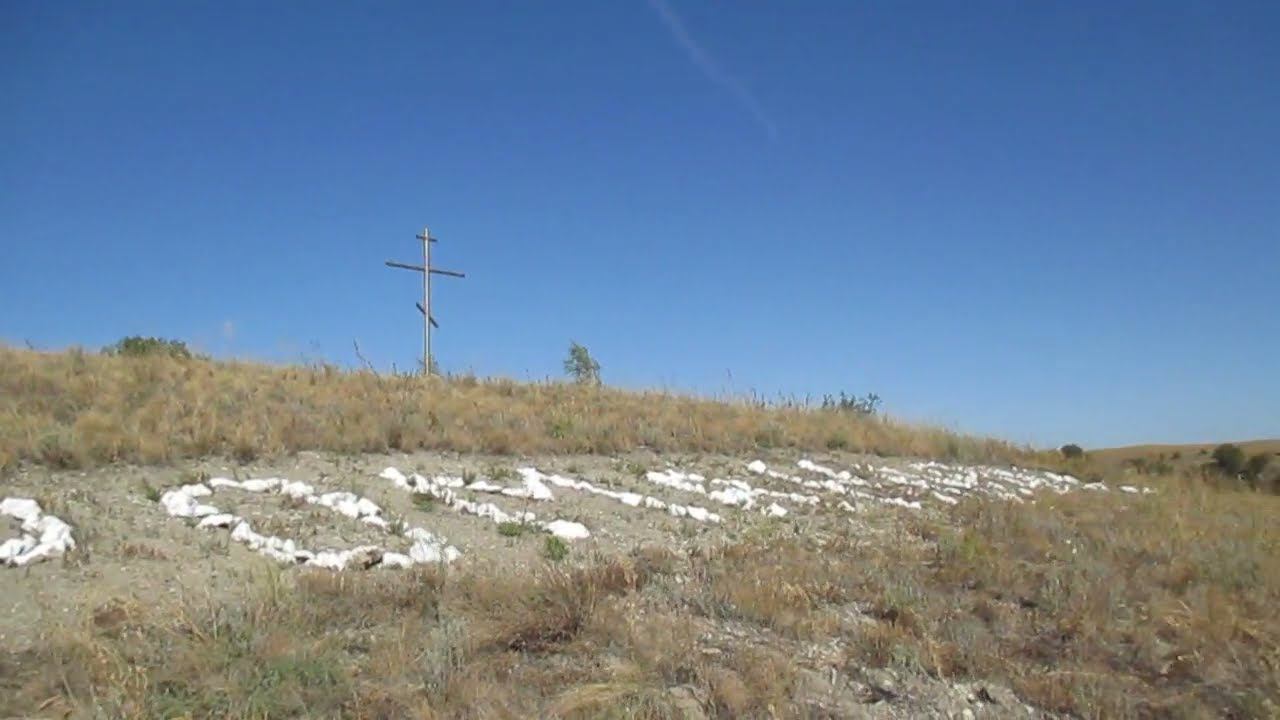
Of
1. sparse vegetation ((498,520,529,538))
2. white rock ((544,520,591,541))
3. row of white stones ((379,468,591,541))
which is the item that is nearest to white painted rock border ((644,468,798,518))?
row of white stones ((379,468,591,541))

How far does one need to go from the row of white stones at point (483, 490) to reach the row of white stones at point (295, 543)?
2.66 ft

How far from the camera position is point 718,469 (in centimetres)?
1230

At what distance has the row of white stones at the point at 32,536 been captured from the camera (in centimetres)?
564

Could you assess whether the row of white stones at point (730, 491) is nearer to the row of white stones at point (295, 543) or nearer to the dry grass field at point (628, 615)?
the dry grass field at point (628, 615)

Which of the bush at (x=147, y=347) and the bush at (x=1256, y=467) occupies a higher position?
the bush at (x=147, y=347)

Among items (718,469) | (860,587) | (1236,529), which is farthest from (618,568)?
(1236,529)

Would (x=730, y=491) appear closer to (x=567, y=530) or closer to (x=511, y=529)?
(x=567, y=530)

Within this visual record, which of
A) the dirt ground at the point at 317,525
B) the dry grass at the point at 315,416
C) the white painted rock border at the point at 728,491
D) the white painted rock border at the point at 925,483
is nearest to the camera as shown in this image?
the dirt ground at the point at 317,525

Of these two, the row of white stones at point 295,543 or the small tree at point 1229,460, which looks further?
the small tree at point 1229,460

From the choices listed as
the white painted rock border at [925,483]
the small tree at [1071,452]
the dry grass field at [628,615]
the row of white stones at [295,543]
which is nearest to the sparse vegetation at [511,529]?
the dry grass field at [628,615]

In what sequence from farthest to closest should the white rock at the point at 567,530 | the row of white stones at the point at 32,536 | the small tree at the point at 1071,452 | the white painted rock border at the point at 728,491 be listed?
the small tree at the point at 1071,452 < the white painted rock border at the point at 728,491 < the white rock at the point at 567,530 < the row of white stones at the point at 32,536

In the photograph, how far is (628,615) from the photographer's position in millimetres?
5621

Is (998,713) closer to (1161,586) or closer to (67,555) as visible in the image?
(1161,586)

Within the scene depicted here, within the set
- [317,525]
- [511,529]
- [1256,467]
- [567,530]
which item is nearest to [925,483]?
[567,530]
